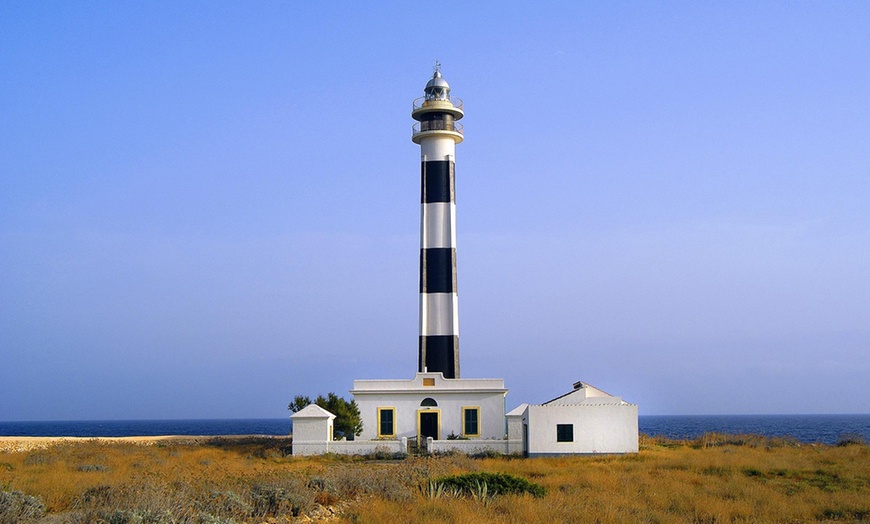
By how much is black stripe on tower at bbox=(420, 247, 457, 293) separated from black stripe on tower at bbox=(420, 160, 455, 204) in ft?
6.67

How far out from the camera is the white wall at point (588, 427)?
29.2 metres

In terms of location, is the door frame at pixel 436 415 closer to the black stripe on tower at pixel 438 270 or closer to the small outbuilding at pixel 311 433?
the small outbuilding at pixel 311 433

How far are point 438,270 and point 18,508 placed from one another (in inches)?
904

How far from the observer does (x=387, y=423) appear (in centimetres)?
3206

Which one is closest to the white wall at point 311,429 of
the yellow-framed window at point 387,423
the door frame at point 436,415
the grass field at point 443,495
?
the yellow-framed window at point 387,423

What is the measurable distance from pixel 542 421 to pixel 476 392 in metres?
3.51

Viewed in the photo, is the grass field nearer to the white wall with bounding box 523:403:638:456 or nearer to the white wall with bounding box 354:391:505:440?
the white wall with bounding box 523:403:638:456

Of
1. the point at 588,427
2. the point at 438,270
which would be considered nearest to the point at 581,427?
the point at 588,427

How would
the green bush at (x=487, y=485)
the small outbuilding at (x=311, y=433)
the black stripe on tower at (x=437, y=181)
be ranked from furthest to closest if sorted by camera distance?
the black stripe on tower at (x=437, y=181)
the small outbuilding at (x=311, y=433)
the green bush at (x=487, y=485)

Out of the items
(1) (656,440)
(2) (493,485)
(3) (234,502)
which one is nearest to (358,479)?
(2) (493,485)

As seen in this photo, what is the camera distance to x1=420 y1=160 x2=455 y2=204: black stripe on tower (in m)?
34.3

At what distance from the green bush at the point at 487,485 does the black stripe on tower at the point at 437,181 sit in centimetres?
1894

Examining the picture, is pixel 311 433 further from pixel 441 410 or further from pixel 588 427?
pixel 588 427

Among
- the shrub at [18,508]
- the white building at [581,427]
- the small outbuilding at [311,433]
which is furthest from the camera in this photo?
the small outbuilding at [311,433]
